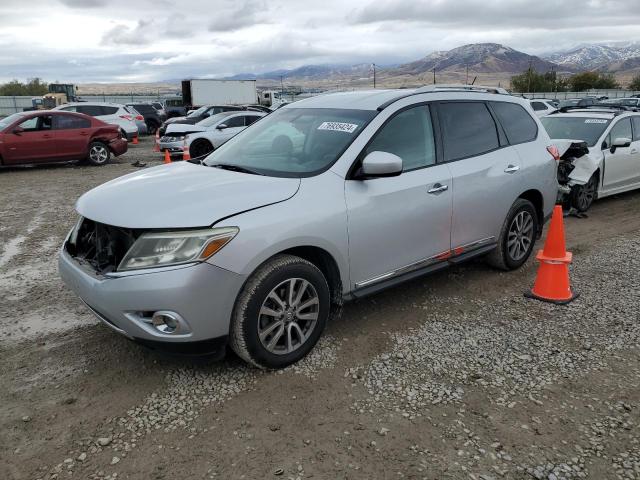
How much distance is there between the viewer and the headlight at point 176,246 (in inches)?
121

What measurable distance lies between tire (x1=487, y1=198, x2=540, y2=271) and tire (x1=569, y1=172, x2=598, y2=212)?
10.4 ft

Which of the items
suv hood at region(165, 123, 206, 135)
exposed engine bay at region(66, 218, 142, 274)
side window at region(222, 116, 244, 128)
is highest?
side window at region(222, 116, 244, 128)

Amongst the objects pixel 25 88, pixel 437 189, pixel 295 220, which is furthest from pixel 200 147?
pixel 25 88

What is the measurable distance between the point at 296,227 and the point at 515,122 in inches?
124

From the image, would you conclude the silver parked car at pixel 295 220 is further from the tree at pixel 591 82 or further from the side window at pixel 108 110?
the tree at pixel 591 82

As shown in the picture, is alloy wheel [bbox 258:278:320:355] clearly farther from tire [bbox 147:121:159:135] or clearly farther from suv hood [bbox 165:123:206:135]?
tire [bbox 147:121:159:135]

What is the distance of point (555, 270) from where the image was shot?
189 inches

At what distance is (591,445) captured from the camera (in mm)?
2865

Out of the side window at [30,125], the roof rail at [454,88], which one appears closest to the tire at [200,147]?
the side window at [30,125]

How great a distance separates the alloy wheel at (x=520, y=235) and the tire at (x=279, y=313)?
2.53m

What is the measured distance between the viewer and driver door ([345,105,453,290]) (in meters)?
3.81

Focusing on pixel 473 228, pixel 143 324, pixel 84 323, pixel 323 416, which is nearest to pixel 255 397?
pixel 323 416

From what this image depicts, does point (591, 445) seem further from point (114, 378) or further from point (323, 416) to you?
point (114, 378)

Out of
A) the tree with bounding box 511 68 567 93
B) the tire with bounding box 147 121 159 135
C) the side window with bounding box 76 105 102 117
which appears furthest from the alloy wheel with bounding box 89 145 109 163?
the tree with bounding box 511 68 567 93
